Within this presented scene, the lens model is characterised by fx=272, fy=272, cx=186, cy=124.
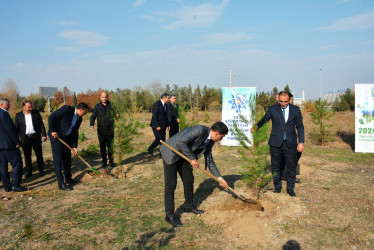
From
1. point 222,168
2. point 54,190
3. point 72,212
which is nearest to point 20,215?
point 72,212

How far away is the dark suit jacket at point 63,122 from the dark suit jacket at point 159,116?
2.40 m

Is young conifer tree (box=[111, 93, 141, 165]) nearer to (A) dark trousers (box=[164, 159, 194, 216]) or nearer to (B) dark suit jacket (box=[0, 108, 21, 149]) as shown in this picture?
(B) dark suit jacket (box=[0, 108, 21, 149])

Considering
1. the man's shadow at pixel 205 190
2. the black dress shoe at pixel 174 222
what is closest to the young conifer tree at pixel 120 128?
the man's shadow at pixel 205 190

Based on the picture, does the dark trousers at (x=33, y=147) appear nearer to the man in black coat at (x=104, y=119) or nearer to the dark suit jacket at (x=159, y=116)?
the man in black coat at (x=104, y=119)

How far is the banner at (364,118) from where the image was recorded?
9250mm

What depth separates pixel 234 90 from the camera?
Answer: 33.9ft

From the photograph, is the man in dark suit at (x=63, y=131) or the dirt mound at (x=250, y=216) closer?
the dirt mound at (x=250, y=216)

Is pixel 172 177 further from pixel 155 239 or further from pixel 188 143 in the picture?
pixel 155 239

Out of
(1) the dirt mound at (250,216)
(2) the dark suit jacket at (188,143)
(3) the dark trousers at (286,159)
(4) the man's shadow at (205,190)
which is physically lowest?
(4) the man's shadow at (205,190)

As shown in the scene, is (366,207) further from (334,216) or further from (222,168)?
(222,168)

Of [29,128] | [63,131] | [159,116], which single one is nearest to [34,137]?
[29,128]

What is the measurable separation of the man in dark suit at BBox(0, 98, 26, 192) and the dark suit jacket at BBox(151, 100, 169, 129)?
3.41 meters

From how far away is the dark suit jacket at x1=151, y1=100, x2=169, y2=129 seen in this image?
7.73 meters

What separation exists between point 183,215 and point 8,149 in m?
3.75
